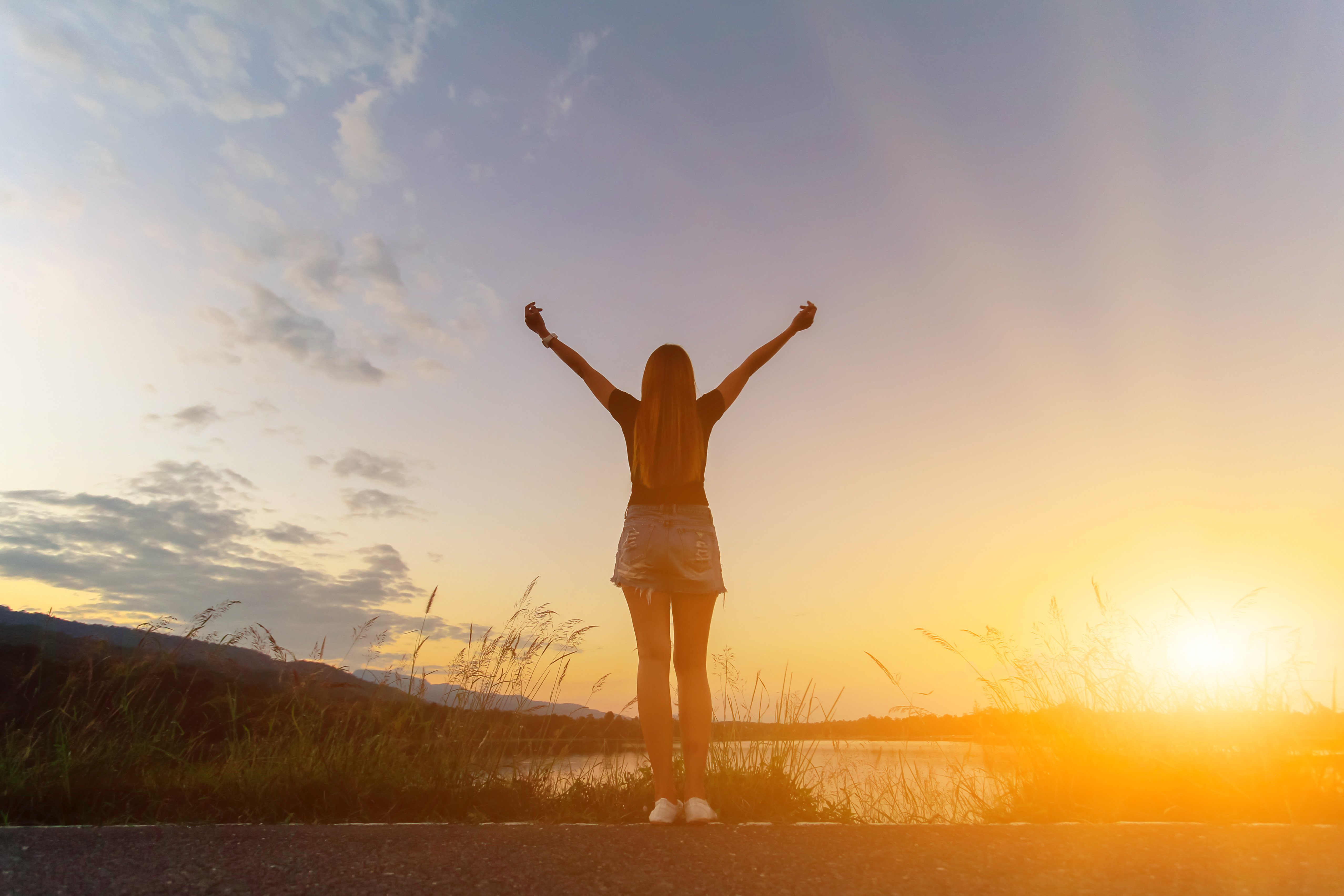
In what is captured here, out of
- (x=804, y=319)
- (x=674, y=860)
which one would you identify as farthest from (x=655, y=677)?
(x=804, y=319)

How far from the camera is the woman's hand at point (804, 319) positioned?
352 centimetres

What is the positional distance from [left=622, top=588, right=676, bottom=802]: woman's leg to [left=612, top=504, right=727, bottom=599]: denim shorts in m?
0.07

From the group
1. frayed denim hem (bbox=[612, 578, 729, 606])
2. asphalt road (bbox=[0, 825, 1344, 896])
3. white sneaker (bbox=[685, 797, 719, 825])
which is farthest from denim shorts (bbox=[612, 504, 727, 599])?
asphalt road (bbox=[0, 825, 1344, 896])

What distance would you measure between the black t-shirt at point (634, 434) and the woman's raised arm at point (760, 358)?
1.7 inches

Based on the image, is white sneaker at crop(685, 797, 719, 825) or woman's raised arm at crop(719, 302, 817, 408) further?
woman's raised arm at crop(719, 302, 817, 408)

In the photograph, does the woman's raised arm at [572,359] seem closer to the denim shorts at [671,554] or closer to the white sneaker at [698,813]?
the denim shorts at [671,554]

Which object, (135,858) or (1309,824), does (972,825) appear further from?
(135,858)

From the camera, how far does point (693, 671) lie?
2990mm

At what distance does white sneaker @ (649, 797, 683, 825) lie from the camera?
264cm

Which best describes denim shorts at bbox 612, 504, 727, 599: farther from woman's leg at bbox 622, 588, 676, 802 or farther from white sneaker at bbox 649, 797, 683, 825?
white sneaker at bbox 649, 797, 683, 825

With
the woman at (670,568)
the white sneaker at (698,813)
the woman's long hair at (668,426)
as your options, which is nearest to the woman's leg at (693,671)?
the woman at (670,568)

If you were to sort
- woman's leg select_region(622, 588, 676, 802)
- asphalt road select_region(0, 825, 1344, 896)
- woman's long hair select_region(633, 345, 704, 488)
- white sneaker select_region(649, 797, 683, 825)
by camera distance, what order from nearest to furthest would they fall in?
1. asphalt road select_region(0, 825, 1344, 896)
2. white sneaker select_region(649, 797, 683, 825)
3. woman's leg select_region(622, 588, 676, 802)
4. woman's long hair select_region(633, 345, 704, 488)

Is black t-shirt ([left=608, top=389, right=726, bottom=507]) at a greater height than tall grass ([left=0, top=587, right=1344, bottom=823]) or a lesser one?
greater

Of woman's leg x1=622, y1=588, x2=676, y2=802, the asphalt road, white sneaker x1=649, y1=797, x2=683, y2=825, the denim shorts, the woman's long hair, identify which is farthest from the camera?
the woman's long hair
